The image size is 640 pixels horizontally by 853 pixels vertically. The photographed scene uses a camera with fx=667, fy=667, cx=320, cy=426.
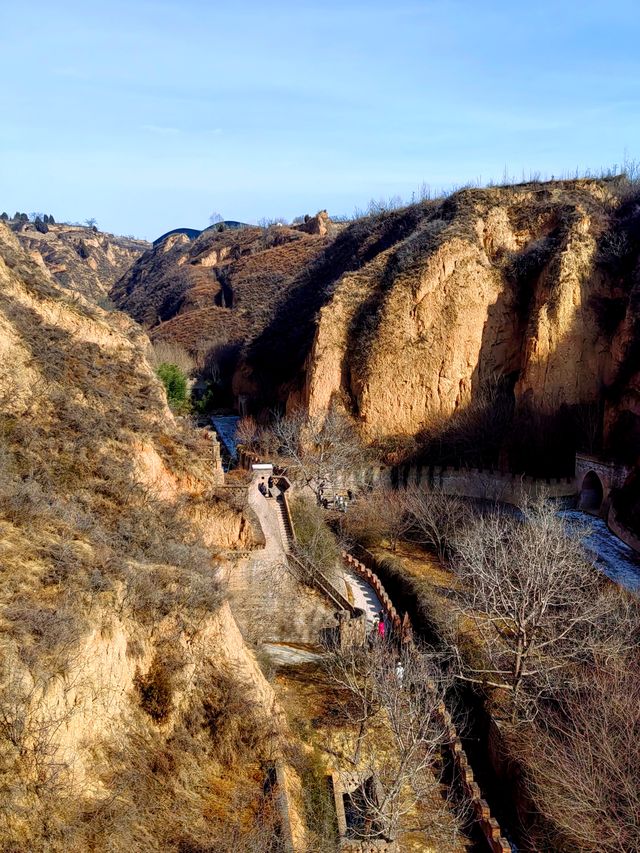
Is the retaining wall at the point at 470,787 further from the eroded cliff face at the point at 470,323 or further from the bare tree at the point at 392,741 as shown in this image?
the eroded cliff face at the point at 470,323

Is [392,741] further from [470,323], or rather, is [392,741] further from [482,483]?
[470,323]

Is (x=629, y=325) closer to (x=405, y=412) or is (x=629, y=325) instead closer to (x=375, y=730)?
(x=405, y=412)

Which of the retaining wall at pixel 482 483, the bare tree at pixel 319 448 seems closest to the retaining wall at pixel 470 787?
the retaining wall at pixel 482 483

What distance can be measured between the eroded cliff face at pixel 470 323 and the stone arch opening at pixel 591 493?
6.65 m

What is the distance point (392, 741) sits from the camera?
13.8 metres

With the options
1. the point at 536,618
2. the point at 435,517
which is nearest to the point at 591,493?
the point at 435,517

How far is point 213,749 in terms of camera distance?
1045 centimetres

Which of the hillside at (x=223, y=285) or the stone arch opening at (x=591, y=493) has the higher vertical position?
the hillside at (x=223, y=285)

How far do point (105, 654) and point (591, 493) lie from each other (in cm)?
2178

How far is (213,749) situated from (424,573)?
14170 mm

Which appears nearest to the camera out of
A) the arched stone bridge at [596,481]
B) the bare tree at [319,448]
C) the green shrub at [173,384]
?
the arched stone bridge at [596,481]

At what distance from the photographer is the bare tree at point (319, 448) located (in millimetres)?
29703

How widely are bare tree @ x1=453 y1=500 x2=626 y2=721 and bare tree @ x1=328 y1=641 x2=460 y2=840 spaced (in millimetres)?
1739

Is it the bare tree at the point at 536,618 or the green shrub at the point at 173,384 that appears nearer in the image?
the bare tree at the point at 536,618
